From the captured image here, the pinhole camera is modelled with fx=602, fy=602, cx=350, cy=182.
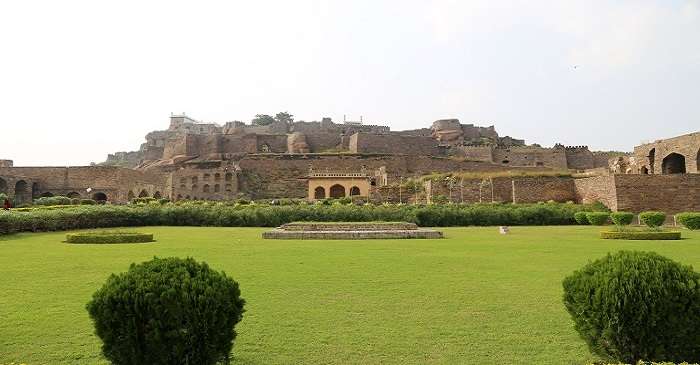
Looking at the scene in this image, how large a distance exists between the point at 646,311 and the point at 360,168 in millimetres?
46629

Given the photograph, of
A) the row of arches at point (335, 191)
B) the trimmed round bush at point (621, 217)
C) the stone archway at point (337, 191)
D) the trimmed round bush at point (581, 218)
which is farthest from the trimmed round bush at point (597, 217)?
the stone archway at point (337, 191)

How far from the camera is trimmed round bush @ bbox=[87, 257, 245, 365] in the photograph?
4.26 meters

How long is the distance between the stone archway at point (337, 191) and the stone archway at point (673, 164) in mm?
21980

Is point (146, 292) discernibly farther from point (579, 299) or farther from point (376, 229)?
point (376, 229)

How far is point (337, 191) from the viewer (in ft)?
151

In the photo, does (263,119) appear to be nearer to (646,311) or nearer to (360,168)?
(360,168)

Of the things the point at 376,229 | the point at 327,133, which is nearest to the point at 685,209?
the point at 376,229

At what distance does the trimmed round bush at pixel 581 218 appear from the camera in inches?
986

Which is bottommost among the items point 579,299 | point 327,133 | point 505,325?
point 505,325

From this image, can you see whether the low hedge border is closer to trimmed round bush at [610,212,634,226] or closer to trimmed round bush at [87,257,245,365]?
trimmed round bush at [610,212,634,226]

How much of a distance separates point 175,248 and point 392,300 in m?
8.31

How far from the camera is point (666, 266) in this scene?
15.0 feet

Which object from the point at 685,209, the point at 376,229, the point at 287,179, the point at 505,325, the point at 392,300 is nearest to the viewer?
the point at 505,325

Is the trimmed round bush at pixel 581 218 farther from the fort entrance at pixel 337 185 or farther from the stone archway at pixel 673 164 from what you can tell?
the fort entrance at pixel 337 185
